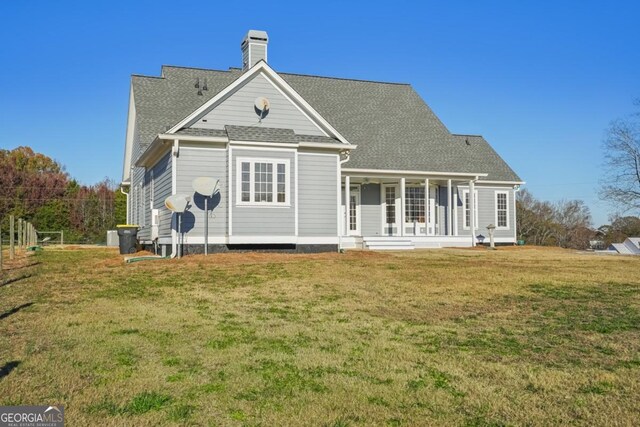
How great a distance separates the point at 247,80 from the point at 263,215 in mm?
4364

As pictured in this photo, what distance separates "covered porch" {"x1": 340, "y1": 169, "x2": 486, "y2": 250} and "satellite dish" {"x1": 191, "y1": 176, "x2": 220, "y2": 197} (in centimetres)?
780

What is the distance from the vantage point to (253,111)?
18984 mm

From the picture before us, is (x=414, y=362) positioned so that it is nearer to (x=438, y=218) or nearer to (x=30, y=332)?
(x=30, y=332)

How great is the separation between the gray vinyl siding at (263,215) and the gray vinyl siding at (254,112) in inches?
50.7

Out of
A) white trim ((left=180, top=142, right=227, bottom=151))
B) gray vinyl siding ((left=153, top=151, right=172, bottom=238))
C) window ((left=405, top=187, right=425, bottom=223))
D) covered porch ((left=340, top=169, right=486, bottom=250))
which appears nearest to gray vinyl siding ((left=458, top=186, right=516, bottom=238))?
covered porch ((left=340, top=169, right=486, bottom=250))

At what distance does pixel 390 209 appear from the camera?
2672 centimetres

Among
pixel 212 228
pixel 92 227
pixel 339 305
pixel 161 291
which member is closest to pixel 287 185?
pixel 212 228

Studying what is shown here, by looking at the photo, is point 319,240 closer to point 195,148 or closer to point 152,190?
point 195,148

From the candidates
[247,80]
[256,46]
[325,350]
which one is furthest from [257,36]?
[325,350]

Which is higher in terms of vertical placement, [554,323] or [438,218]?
[438,218]

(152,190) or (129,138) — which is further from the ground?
(129,138)

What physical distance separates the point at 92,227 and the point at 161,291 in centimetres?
3957

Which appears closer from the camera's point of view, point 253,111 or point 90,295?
point 90,295

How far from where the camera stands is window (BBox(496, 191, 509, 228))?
99.8ft
